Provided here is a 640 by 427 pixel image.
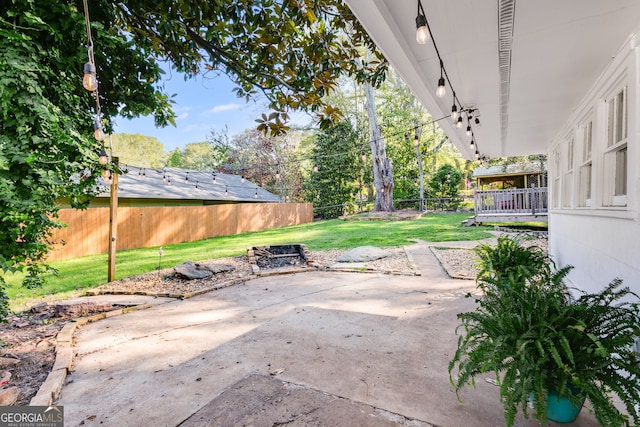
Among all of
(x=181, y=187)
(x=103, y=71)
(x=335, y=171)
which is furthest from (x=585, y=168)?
(x=335, y=171)

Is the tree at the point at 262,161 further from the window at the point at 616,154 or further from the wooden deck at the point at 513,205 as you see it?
the window at the point at 616,154

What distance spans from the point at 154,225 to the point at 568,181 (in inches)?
497

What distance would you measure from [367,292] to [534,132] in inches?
169

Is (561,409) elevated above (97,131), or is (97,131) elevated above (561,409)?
(97,131)

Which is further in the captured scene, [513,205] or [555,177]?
[513,205]

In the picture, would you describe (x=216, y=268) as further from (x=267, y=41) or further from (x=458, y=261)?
(x=458, y=261)

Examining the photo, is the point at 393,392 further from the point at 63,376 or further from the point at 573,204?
the point at 573,204

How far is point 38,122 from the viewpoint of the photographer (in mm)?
2463

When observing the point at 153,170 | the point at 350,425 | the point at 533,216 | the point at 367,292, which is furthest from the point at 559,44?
the point at 153,170

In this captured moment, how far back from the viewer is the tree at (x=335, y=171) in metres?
22.9

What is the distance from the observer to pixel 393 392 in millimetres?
2092

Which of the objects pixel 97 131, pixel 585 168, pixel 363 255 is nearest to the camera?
pixel 97 131

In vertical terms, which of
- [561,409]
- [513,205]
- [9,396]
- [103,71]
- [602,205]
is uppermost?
[103,71]

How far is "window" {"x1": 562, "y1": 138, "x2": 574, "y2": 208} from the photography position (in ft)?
15.2
